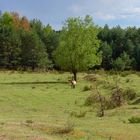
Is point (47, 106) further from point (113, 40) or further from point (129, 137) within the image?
point (113, 40)

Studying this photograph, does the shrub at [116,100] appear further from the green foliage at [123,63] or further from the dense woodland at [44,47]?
the green foliage at [123,63]

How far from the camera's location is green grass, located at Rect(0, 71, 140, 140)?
16.7m

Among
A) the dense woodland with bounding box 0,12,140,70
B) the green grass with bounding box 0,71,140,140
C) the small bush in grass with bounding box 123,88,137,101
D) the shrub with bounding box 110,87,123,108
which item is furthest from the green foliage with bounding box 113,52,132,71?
the shrub with bounding box 110,87,123,108

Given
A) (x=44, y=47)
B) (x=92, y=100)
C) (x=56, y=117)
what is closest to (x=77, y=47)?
(x=92, y=100)

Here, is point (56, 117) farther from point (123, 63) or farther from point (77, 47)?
point (123, 63)

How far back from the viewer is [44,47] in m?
98.9

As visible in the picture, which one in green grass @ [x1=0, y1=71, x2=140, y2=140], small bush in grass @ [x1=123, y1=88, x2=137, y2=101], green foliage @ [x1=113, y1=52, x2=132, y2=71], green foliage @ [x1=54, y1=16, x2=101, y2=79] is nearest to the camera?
green grass @ [x1=0, y1=71, x2=140, y2=140]

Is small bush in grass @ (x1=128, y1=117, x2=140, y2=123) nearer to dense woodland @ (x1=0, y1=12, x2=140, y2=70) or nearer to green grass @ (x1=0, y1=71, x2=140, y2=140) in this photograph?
green grass @ (x1=0, y1=71, x2=140, y2=140)

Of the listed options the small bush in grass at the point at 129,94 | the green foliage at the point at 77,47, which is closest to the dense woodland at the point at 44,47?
the green foliage at the point at 77,47

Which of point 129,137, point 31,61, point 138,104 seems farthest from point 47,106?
point 31,61

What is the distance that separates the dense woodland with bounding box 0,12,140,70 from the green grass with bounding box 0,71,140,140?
133 ft

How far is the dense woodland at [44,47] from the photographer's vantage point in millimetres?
92875

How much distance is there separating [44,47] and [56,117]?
75.9m

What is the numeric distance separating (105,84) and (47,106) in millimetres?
12341
